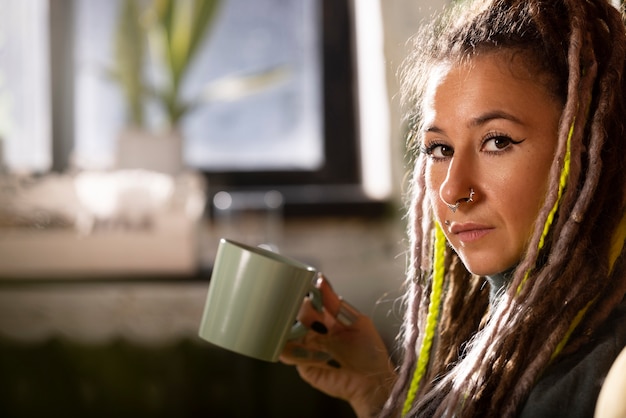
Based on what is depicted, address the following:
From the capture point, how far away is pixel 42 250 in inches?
65.6

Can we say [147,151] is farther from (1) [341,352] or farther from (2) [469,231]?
(2) [469,231]

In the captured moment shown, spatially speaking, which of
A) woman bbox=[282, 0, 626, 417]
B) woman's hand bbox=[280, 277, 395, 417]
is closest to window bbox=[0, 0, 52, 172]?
woman's hand bbox=[280, 277, 395, 417]

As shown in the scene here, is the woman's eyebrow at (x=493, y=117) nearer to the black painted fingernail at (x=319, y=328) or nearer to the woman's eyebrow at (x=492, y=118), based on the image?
the woman's eyebrow at (x=492, y=118)

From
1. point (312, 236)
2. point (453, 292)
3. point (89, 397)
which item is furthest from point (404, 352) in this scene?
point (312, 236)

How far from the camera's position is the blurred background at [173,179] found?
60.0 inches

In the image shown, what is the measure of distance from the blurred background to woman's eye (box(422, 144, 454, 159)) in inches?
35.6

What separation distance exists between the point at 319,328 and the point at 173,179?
1.13 metres

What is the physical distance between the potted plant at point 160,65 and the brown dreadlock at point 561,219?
141 centimetres

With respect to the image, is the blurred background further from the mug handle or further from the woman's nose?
the woman's nose

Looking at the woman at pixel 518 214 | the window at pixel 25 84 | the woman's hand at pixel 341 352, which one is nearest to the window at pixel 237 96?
the window at pixel 25 84

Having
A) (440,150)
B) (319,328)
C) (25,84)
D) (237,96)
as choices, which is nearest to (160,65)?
(237,96)

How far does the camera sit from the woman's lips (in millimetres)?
554

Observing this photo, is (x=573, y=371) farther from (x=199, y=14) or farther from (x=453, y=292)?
(x=199, y=14)

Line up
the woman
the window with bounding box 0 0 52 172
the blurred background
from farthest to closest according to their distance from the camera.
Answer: the window with bounding box 0 0 52 172 → the blurred background → the woman
